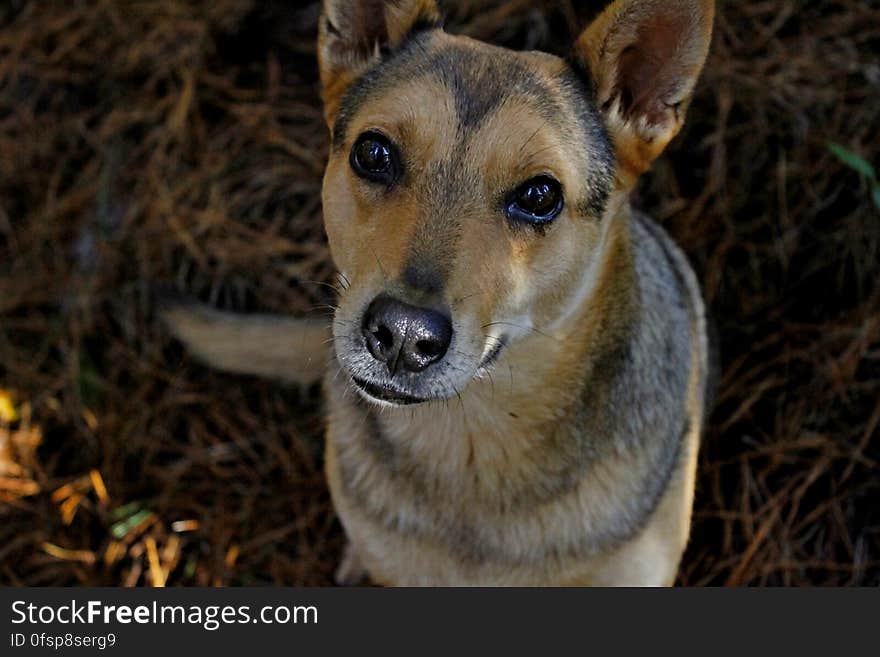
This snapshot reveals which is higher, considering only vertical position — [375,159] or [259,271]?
[375,159]

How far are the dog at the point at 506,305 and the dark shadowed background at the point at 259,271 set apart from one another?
0.91 metres

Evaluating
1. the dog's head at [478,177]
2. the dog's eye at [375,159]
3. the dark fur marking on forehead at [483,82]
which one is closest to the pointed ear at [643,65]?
the dog's head at [478,177]

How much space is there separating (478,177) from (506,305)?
14.4 inches

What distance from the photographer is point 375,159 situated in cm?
277

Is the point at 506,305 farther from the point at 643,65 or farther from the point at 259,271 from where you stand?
the point at 259,271

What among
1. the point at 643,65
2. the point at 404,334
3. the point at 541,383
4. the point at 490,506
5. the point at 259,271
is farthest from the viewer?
the point at 259,271

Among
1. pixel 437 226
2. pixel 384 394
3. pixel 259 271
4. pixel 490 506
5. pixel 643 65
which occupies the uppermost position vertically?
pixel 643 65

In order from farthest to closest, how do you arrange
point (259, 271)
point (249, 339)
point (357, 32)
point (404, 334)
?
point (259, 271), point (249, 339), point (357, 32), point (404, 334)

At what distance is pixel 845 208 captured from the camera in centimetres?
450

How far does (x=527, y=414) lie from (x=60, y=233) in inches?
117

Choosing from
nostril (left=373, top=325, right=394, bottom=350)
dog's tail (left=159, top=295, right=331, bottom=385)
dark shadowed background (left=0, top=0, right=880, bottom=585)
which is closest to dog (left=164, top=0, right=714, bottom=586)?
nostril (left=373, top=325, right=394, bottom=350)

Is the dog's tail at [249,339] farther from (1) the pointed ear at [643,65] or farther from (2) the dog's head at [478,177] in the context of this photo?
(1) the pointed ear at [643,65]

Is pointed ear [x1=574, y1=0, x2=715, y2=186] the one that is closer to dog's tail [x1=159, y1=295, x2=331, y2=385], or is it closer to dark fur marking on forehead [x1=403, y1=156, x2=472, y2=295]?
dark fur marking on forehead [x1=403, y1=156, x2=472, y2=295]

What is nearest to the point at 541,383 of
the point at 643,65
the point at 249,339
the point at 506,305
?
the point at 506,305
